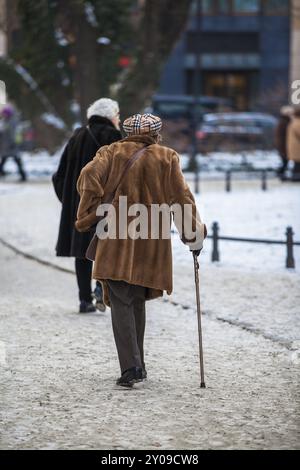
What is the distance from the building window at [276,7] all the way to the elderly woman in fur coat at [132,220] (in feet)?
176

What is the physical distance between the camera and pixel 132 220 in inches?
305

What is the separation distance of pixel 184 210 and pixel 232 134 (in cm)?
2898

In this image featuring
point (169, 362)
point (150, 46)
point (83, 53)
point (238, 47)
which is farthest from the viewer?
point (238, 47)

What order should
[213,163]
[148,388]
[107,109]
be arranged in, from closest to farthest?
[148,388], [107,109], [213,163]

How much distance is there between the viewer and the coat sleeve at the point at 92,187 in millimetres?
7711

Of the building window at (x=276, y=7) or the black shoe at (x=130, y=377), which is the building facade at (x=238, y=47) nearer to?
the building window at (x=276, y=7)

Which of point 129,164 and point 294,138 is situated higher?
point 129,164

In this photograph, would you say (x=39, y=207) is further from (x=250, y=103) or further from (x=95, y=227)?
(x=250, y=103)

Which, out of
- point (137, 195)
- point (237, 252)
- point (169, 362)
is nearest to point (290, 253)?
point (237, 252)

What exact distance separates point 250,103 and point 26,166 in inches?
1195

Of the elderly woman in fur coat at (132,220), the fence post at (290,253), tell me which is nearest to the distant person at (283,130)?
the fence post at (290,253)

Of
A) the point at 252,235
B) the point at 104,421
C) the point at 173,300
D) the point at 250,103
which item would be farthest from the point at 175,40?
the point at 250,103

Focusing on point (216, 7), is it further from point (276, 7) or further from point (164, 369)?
point (164, 369)

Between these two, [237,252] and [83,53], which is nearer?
[237,252]
